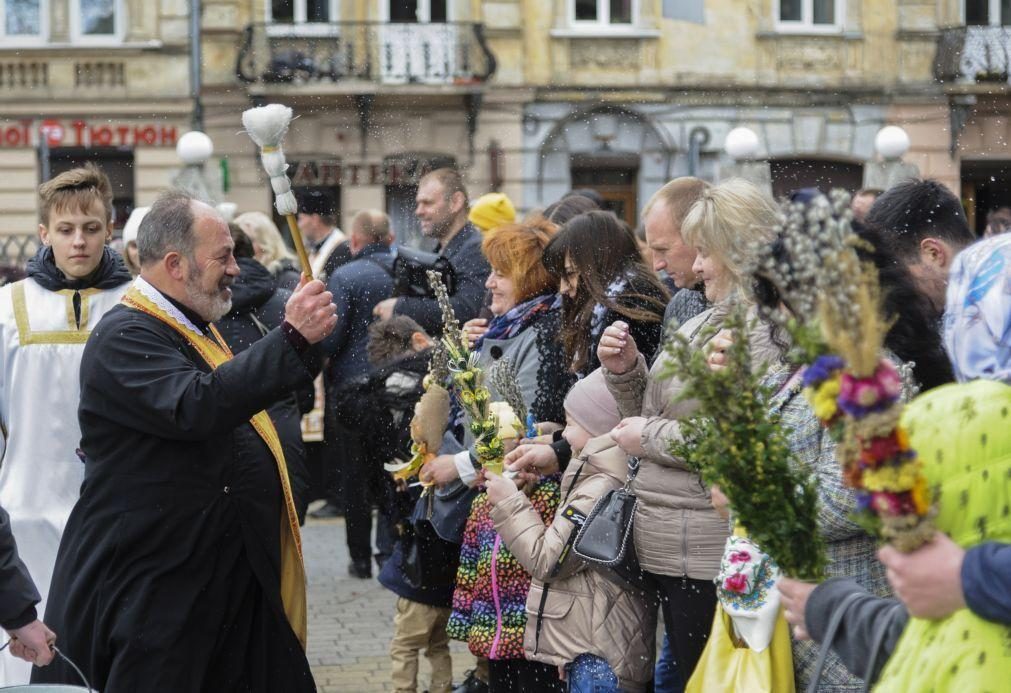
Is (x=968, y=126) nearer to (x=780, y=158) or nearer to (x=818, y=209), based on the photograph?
(x=780, y=158)

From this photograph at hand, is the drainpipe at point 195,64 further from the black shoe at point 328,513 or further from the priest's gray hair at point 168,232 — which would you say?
the priest's gray hair at point 168,232

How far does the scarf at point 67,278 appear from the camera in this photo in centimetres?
603

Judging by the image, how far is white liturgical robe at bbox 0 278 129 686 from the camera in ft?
19.5

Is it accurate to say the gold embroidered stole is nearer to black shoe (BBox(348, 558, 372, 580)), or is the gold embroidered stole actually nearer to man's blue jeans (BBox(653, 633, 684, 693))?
man's blue jeans (BBox(653, 633, 684, 693))

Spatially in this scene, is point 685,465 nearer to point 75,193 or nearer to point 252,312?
point 75,193

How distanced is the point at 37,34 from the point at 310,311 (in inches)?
886

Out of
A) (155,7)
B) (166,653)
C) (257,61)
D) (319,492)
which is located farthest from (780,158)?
(166,653)

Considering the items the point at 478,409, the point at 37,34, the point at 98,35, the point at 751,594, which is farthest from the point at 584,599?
the point at 37,34

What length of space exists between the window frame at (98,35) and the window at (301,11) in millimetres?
2289

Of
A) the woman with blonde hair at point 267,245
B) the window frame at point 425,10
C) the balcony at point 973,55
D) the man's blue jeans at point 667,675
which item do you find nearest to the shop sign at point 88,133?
the window frame at point 425,10

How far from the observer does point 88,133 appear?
25031 mm

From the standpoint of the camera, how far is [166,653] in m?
4.61

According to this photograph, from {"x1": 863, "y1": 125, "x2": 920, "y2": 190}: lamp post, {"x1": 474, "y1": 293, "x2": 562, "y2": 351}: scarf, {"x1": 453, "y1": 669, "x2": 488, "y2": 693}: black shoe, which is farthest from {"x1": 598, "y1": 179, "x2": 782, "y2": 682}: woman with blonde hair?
{"x1": 863, "y1": 125, "x2": 920, "y2": 190}: lamp post

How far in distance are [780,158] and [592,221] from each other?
68.1 feet
